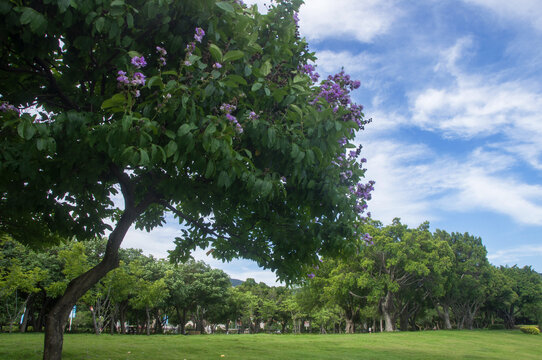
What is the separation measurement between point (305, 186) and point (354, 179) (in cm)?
147

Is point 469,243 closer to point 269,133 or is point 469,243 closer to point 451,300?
point 451,300

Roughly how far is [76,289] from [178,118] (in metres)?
5.79

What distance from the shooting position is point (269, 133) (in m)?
5.20

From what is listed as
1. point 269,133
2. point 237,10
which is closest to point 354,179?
point 269,133

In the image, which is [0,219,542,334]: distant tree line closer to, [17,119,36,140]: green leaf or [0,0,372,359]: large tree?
[0,0,372,359]: large tree

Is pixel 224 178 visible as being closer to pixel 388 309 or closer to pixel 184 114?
pixel 184 114

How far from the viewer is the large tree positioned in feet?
15.0

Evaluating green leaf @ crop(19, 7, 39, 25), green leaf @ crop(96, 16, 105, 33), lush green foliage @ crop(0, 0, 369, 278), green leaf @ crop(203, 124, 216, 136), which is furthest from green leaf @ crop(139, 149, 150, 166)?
green leaf @ crop(19, 7, 39, 25)

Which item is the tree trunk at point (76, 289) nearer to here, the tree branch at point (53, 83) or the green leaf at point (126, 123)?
the tree branch at point (53, 83)

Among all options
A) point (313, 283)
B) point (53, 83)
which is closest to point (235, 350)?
point (53, 83)

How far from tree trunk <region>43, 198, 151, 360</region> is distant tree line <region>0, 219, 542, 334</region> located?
770 inches

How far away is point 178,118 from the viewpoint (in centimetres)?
464

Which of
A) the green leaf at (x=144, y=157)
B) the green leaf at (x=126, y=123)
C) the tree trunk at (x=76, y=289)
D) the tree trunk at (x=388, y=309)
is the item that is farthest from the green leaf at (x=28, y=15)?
the tree trunk at (x=388, y=309)

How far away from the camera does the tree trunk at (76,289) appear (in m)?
7.72
